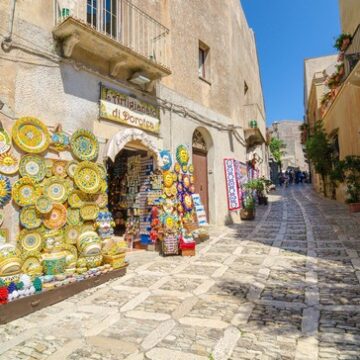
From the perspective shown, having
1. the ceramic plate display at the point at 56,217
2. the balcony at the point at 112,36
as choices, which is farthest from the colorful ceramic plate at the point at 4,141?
the balcony at the point at 112,36

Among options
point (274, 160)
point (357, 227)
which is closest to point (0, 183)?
A: point (357, 227)

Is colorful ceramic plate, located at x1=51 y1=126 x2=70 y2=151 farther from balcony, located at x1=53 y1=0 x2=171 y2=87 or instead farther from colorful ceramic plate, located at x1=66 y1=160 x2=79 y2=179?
balcony, located at x1=53 y1=0 x2=171 y2=87

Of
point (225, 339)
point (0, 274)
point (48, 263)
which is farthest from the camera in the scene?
point (48, 263)

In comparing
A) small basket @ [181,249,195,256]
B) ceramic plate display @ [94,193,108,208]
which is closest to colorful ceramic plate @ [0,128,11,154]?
ceramic plate display @ [94,193,108,208]

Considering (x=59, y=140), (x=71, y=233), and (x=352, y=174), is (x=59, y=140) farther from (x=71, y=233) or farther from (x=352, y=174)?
(x=352, y=174)

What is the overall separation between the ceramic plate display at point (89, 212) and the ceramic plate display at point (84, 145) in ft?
3.10

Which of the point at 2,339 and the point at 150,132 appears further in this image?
the point at 150,132

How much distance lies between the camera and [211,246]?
7.53 meters

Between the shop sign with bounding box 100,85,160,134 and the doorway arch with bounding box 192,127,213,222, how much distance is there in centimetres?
253

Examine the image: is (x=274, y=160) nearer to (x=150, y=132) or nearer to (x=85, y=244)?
(x=150, y=132)

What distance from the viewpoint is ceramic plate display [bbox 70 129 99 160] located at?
18.5ft

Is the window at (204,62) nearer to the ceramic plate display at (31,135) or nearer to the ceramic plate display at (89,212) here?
the ceramic plate display at (89,212)

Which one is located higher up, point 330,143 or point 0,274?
point 330,143

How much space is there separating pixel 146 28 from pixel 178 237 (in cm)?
530
